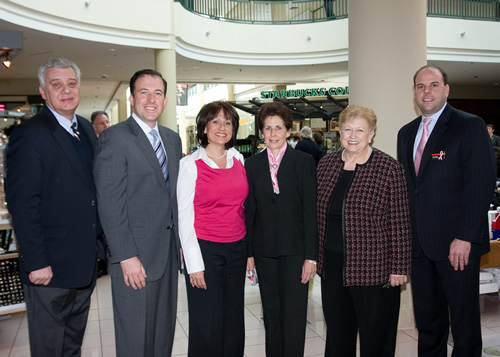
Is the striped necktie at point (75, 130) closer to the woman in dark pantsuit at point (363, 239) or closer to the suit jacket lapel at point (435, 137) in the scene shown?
the woman in dark pantsuit at point (363, 239)

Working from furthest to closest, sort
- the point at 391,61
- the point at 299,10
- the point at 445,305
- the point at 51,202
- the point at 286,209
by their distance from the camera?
the point at 299,10
the point at 391,61
the point at 445,305
the point at 286,209
the point at 51,202

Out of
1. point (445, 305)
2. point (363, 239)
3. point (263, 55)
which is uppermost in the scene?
point (263, 55)

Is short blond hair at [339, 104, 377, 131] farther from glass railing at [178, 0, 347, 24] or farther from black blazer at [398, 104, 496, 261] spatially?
glass railing at [178, 0, 347, 24]

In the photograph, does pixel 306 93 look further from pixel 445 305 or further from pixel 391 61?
pixel 445 305

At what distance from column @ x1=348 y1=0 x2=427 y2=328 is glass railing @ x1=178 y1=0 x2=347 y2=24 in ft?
36.5

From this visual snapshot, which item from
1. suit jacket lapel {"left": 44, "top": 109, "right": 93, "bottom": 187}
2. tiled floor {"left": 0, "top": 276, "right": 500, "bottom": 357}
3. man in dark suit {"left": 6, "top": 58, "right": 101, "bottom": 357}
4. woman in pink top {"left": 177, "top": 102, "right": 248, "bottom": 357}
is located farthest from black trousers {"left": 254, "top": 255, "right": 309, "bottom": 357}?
suit jacket lapel {"left": 44, "top": 109, "right": 93, "bottom": 187}

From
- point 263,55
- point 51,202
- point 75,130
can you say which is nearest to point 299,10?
point 263,55

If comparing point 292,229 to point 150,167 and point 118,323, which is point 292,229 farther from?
point 118,323

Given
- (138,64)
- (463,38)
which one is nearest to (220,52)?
(138,64)

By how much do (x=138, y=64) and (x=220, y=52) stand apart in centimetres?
262

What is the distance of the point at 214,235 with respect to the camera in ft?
8.97

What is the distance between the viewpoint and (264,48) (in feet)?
50.0

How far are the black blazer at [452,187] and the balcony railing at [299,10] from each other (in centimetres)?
1250

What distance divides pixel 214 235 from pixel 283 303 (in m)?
0.63
